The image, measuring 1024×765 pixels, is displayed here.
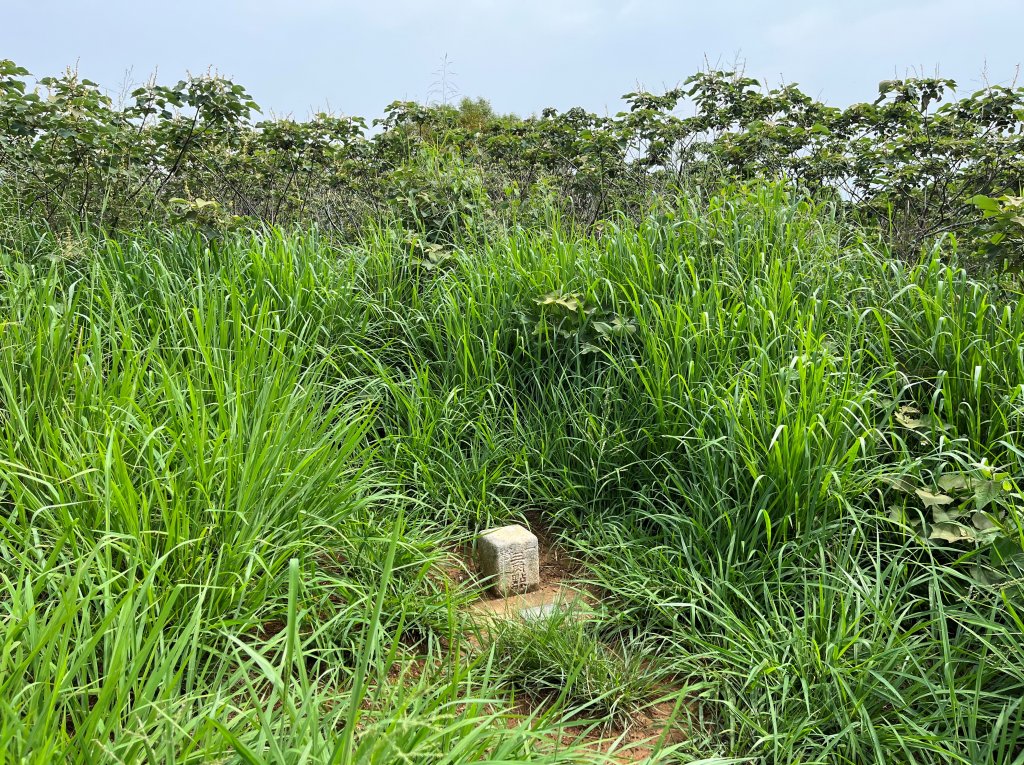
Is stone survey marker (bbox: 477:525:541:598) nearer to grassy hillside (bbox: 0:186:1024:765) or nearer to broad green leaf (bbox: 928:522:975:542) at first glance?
grassy hillside (bbox: 0:186:1024:765)

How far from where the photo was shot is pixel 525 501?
3211mm

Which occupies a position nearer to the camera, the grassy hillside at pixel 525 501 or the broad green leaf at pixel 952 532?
the grassy hillside at pixel 525 501

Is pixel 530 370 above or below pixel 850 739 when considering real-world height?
above

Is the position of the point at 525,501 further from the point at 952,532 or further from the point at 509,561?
the point at 952,532

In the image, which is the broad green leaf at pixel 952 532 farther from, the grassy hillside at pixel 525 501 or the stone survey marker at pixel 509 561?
the stone survey marker at pixel 509 561

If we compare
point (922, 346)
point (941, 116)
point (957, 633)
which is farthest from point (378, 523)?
point (941, 116)

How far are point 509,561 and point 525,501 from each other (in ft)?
1.55

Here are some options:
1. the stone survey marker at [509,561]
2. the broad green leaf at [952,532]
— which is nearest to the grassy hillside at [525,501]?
the broad green leaf at [952,532]

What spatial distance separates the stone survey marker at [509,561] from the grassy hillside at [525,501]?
152mm

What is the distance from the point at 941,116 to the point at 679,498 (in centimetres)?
473

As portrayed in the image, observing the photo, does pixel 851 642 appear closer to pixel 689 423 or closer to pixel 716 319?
pixel 689 423

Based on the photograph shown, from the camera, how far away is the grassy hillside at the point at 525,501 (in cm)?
179

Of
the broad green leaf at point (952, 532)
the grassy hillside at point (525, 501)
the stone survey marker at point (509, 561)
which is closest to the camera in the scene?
the grassy hillside at point (525, 501)

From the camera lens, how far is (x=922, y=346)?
3.23 m
